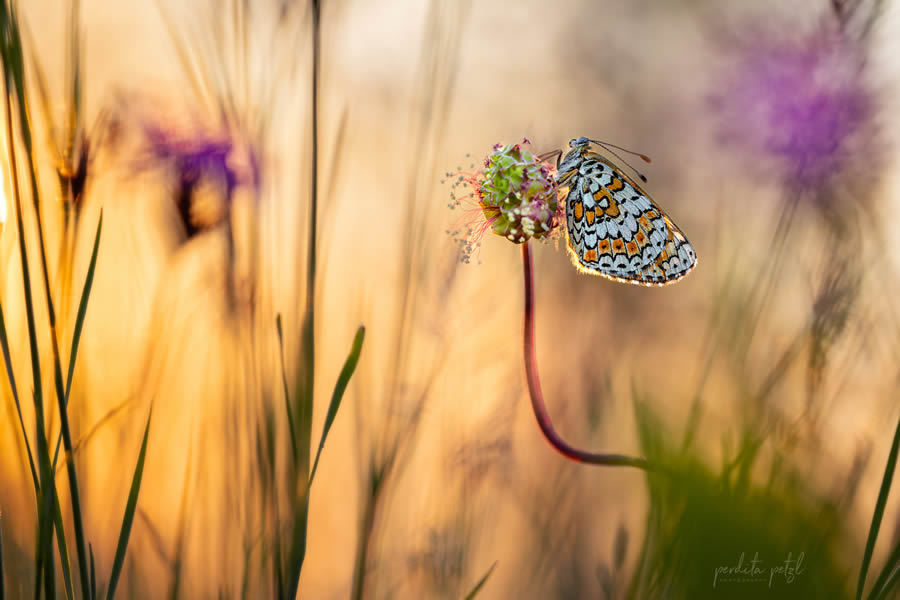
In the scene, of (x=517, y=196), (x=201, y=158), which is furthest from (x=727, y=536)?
(x=201, y=158)

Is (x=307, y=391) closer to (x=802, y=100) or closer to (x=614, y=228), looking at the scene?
(x=614, y=228)

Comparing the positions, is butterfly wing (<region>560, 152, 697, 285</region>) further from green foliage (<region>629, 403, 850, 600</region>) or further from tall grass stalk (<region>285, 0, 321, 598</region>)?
tall grass stalk (<region>285, 0, 321, 598</region>)

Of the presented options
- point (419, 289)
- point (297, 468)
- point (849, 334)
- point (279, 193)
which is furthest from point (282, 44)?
point (849, 334)

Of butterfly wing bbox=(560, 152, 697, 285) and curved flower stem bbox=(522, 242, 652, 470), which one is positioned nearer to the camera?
curved flower stem bbox=(522, 242, 652, 470)

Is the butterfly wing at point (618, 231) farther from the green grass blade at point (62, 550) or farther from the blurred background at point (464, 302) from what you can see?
the green grass blade at point (62, 550)

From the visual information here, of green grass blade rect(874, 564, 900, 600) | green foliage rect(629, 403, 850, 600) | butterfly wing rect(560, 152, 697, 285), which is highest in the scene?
butterfly wing rect(560, 152, 697, 285)

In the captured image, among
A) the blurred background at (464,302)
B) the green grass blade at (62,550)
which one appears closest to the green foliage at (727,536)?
the blurred background at (464,302)

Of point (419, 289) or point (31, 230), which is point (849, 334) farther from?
point (31, 230)

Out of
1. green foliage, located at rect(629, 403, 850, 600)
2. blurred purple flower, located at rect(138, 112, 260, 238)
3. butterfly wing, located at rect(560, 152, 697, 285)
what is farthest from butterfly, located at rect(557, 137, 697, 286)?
blurred purple flower, located at rect(138, 112, 260, 238)
